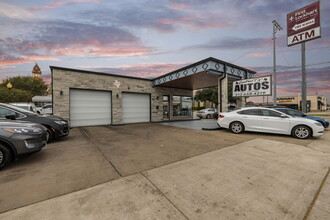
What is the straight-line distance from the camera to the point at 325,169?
3.04 metres

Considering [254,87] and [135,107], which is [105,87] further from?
Result: [254,87]

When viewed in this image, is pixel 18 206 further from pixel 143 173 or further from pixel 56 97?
pixel 56 97

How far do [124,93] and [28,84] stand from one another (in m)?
38.5

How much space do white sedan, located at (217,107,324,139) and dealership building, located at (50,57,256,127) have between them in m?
1.54

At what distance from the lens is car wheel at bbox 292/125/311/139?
571 cm

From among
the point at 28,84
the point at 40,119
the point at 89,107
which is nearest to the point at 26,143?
the point at 40,119

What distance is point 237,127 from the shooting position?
703cm

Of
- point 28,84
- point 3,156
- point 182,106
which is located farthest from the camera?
point 28,84

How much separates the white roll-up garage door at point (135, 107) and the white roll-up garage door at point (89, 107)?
1367mm

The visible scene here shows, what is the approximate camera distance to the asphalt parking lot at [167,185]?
5.86ft

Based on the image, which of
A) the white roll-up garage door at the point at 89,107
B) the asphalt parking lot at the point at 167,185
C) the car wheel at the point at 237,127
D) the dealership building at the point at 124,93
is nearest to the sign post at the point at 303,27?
the dealership building at the point at 124,93

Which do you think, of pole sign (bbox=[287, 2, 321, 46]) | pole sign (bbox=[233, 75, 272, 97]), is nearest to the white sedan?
pole sign (bbox=[233, 75, 272, 97])

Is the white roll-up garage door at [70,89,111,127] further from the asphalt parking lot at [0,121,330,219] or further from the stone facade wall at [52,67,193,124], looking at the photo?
the asphalt parking lot at [0,121,330,219]

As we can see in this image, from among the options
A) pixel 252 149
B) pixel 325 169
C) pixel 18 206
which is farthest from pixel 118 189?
pixel 325 169
